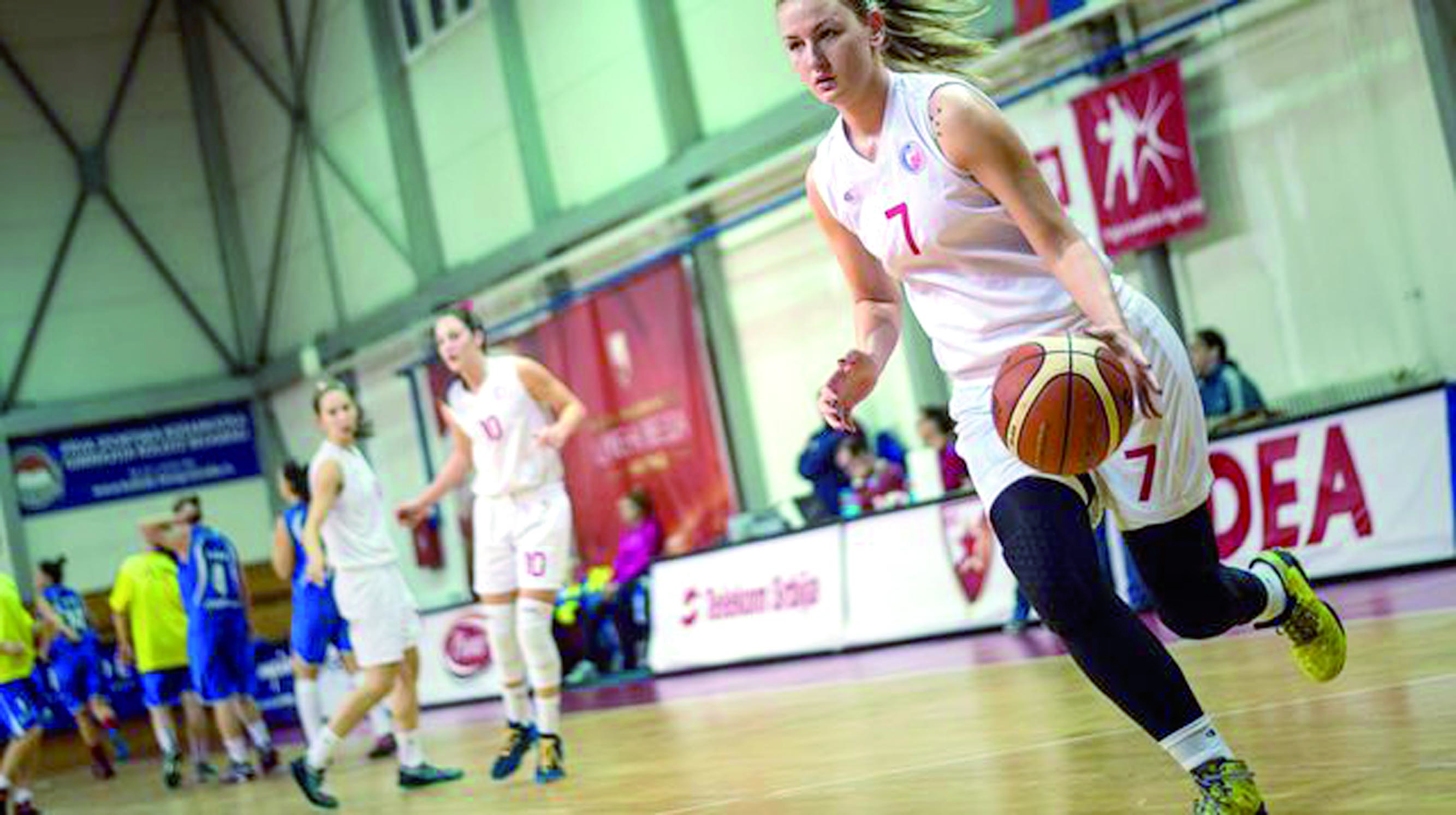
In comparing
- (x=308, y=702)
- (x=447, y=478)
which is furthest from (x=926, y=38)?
(x=308, y=702)

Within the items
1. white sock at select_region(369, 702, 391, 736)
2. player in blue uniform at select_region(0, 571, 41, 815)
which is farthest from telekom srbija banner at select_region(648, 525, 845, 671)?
player in blue uniform at select_region(0, 571, 41, 815)

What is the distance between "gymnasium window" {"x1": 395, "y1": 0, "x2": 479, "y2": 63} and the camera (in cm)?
2130

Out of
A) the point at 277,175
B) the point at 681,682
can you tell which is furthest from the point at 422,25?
the point at 681,682

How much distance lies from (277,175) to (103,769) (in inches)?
435

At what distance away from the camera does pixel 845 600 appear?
13250 mm

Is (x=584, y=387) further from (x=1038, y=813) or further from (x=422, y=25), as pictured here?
(x=1038, y=813)

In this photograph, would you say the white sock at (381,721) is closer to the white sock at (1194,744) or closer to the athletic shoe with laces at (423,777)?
the athletic shoe with laces at (423,777)

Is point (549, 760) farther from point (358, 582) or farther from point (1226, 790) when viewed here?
point (1226, 790)

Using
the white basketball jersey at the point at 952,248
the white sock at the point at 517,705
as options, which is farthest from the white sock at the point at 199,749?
the white basketball jersey at the point at 952,248

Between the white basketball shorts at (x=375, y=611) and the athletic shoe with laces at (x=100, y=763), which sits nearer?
the white basketball shorts at (x=375, y=611)

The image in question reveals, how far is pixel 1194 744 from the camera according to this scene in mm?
3691

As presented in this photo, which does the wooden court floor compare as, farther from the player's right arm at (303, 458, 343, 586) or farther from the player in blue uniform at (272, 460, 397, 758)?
the player's right arm at (303, 458, 343, 586)

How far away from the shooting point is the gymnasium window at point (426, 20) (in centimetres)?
2130

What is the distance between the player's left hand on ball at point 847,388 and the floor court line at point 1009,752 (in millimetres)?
1948
